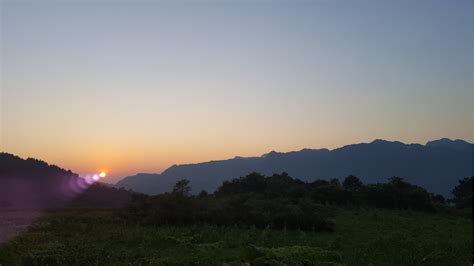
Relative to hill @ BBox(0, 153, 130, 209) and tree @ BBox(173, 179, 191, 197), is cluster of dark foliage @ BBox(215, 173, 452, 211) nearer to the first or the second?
tree @ BBox(173, 179, 191, 197)

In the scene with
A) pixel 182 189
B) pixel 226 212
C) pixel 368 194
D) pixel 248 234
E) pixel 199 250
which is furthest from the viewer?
pixel 368 194

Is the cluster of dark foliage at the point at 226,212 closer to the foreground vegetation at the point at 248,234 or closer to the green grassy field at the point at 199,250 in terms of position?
the foreground vegetation at the point at 248,234

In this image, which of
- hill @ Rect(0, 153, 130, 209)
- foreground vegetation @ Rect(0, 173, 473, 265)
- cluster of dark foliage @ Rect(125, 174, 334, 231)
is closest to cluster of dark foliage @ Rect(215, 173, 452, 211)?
foreground vegetation @ Rect(0, 173, 473, 265)

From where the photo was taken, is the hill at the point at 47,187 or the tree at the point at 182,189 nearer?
the tree at the point at 182,189

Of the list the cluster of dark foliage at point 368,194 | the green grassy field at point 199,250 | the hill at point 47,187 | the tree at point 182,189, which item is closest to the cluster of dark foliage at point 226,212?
the tree at point 182,189

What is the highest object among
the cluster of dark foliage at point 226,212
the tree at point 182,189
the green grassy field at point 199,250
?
the tree at point 182,189

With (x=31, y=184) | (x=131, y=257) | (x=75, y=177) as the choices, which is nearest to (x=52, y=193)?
(x=31, y=184)

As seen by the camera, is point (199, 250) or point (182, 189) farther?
point (182, 189)

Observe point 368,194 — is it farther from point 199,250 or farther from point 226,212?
point 199,250

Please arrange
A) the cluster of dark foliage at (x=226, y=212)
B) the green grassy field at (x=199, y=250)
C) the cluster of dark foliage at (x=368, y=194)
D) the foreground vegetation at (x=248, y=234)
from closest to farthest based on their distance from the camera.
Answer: the green grassy field at (x=199, y=250), the foreground vegetation at (x=248, y=234), the cluster of dark foliage at (x=226, y=212), the cluster of dark foliage at (x=368, y=194)

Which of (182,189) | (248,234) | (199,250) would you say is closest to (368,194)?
(182,189)

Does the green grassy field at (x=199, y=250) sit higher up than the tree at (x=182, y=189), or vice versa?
the tree at (x=182, y=189)

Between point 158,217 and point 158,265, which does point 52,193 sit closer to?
point 158,217

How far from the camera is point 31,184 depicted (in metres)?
75.4
